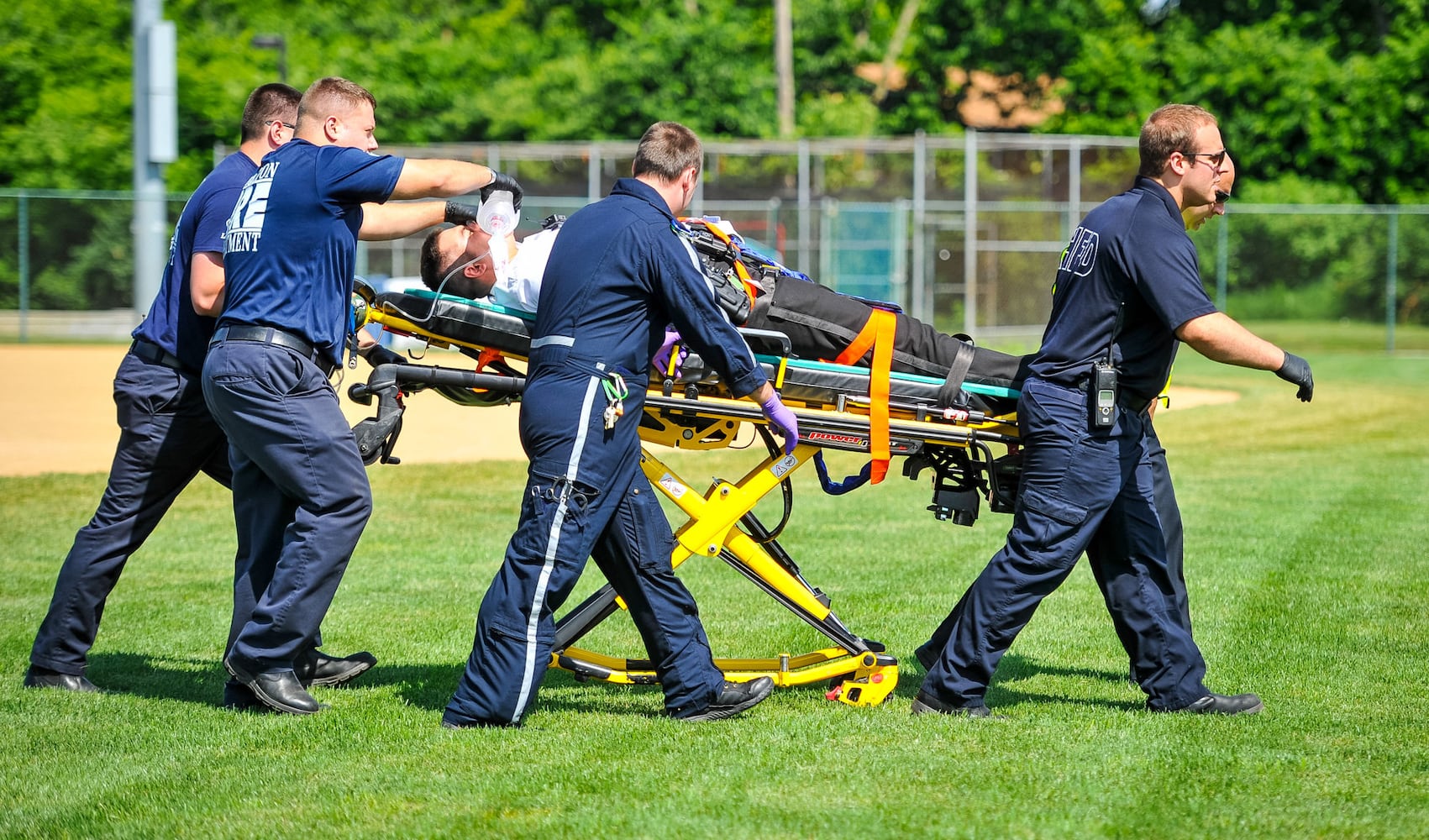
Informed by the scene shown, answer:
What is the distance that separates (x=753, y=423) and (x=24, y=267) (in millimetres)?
25086

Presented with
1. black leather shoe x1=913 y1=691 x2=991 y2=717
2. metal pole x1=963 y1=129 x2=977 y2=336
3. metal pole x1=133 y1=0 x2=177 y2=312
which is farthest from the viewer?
metal pole x1=963 y1=129 x2=977 y2=336

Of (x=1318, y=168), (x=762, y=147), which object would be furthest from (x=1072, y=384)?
(x=1318, y=168)

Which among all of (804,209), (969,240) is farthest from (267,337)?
(804,209)

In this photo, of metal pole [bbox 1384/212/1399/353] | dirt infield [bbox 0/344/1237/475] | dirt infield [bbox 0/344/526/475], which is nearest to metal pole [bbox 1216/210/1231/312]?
metal pole [bbox 1384/212/1399/353]

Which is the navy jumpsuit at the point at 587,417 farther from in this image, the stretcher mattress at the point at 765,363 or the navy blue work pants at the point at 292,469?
the navy blue work pants at the point at 292,469

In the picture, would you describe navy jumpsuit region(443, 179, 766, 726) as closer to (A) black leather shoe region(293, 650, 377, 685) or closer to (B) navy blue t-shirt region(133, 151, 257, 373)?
(A) black leather shoe region(293, 650, 377, 685)

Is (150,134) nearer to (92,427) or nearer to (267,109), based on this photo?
(92,427)

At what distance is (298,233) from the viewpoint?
527 centimetres

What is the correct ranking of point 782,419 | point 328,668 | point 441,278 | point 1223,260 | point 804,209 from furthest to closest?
1. point 1223,260
2. point 804,209
3. point 328,668
4. point 441,278
5. point 782,419

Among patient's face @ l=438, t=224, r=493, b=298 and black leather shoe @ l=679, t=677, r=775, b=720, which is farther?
patient's face @ l=438, t=224, r=493, b=298

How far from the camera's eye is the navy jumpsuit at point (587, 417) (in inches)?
199

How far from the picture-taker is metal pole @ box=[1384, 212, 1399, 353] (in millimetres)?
26547

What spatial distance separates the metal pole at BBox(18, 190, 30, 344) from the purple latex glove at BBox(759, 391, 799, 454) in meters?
24.8

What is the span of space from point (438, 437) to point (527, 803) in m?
10.4
